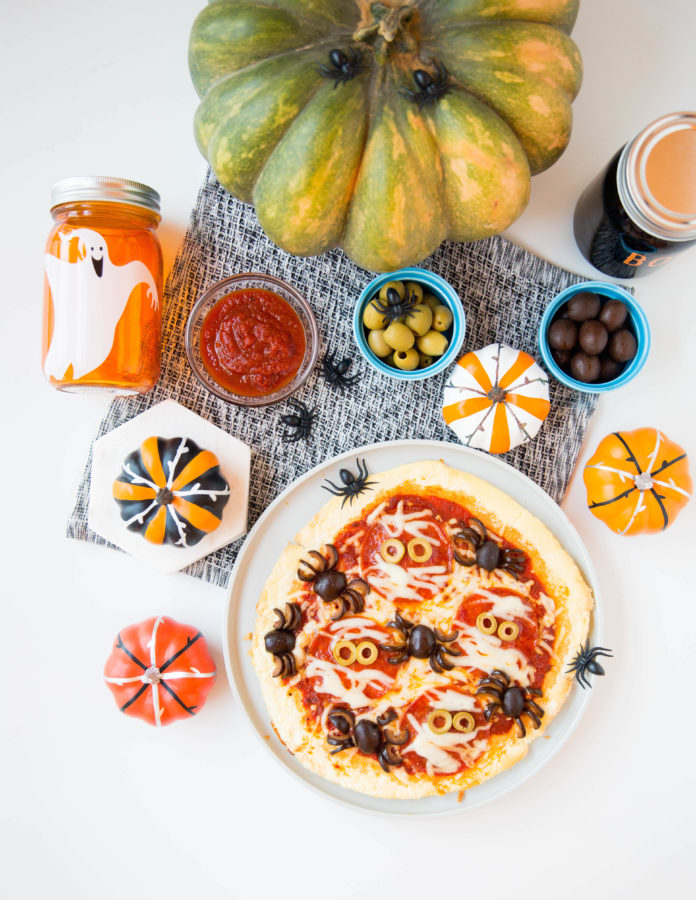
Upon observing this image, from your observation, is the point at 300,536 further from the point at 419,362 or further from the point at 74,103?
the point at 74,103

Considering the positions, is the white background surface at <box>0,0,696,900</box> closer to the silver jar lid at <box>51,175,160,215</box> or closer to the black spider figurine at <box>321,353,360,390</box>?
the silver jar lid at <box>51,175,160,215</box>

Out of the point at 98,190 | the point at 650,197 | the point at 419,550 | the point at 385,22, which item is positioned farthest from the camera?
the point at 419,550

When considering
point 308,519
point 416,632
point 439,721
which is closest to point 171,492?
point 308,519

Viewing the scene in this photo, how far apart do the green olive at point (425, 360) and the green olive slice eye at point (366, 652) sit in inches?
35.1

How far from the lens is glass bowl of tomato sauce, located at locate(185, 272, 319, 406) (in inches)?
83.0

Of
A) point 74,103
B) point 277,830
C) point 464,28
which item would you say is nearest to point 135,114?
point 74,103

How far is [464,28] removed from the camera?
1.65 m

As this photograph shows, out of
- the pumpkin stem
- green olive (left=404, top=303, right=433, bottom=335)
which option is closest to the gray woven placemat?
green olive (left=404, top=303, right=433, bottom=335)

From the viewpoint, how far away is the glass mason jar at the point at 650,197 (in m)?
1.76

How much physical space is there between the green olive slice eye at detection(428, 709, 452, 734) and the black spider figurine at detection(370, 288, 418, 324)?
4.05 ft

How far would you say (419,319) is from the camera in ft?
6.56

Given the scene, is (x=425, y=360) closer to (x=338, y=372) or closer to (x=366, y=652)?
(x=338, y=372)

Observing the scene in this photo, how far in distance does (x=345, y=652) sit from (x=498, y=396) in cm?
93

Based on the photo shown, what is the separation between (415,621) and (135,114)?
1.92 m
